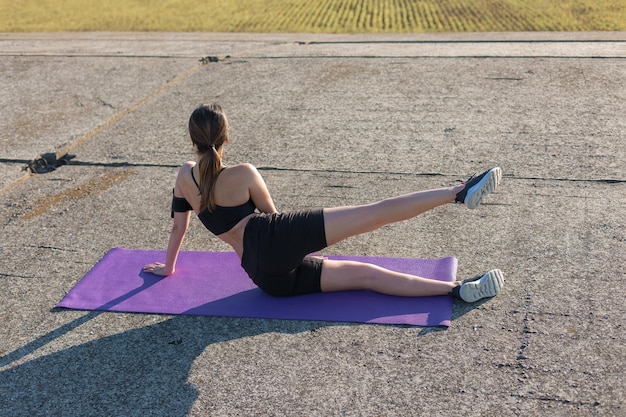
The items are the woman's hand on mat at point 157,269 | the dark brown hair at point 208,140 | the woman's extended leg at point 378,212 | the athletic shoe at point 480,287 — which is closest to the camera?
the dark brown hair at point 208,140

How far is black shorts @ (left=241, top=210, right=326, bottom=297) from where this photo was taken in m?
3.64

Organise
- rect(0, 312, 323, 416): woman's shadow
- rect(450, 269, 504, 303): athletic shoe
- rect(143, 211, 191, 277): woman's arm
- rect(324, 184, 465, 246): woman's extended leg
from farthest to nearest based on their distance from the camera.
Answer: rect(143, 211, 191, 277): woman's arm
rect(450, 269, 504, 303): athletic shoe
rect(324, 184, 465, 246): woman's extended leg
rect(0, 312, 323, 416): woman's shadow

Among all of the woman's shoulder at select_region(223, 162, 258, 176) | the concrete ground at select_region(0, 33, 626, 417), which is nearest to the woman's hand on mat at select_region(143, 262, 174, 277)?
the concrete ground at select_region(0, 33, 626, 417)

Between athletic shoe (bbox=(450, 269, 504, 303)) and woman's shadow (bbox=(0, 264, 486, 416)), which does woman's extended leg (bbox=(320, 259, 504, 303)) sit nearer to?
athletic shoe (bbox=(450, 269, 504, 303))

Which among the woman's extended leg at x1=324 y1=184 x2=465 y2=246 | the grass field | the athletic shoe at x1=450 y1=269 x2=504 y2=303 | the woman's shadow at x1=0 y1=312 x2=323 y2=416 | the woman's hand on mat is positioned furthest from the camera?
the grass field

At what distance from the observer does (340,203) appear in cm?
515

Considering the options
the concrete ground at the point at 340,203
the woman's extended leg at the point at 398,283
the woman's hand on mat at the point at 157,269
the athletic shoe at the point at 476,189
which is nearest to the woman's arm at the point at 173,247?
the woman's hand on mat at the point at 157,269

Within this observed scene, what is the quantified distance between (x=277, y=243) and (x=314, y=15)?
30.2ft

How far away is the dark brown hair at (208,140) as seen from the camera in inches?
140

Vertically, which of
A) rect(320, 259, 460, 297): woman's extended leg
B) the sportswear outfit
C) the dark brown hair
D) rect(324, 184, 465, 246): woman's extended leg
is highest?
the dark brown hair

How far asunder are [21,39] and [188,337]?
9.16 meters

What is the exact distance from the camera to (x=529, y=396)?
10.1ft

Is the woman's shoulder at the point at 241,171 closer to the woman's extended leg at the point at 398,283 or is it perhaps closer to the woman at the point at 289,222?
the woman at the point at 289,222

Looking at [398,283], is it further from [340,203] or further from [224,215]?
[340,203]
